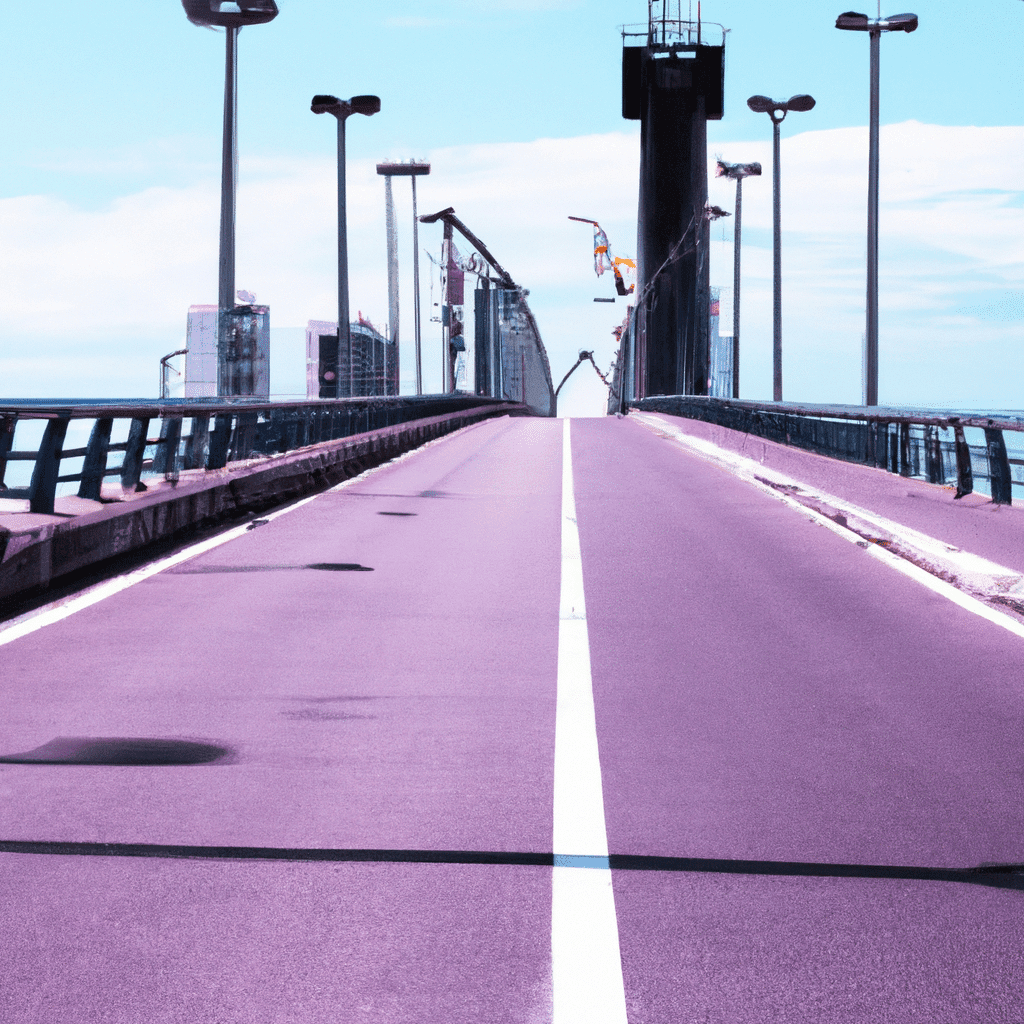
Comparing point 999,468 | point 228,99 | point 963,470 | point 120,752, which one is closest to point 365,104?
point 228,99

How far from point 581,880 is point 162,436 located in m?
12.8

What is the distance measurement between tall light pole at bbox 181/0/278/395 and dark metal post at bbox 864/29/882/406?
1478 cm

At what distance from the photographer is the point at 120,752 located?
244 inches

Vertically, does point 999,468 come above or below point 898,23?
below

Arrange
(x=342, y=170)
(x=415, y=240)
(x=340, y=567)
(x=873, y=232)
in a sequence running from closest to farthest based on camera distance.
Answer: (x=340, y=567) < (x=873, y=232) < (x=342, y=170) < (x=415, y=240)

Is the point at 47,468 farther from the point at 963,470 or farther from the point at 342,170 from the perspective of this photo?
the point at 342,170

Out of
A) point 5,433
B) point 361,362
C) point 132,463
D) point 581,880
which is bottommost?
point 581,880

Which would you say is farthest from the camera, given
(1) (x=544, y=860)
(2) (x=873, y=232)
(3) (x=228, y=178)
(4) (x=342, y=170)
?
(4) (x=342, y=170)

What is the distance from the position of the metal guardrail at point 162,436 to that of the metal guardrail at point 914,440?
9281 millimetres

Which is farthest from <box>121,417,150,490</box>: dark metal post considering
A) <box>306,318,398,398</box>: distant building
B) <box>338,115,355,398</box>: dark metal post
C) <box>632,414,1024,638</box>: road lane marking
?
<box>306,318,398,398</box>: distant building

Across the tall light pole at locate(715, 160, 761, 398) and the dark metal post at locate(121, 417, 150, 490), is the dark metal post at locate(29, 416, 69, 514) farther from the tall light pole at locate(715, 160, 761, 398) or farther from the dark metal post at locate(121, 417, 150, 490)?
the tall light pole at locate(715, 160, 761, 398)

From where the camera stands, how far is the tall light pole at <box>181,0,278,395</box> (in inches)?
1375

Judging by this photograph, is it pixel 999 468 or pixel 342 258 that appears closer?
pixel 999 468

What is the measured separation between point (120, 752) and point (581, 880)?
7.98ft
